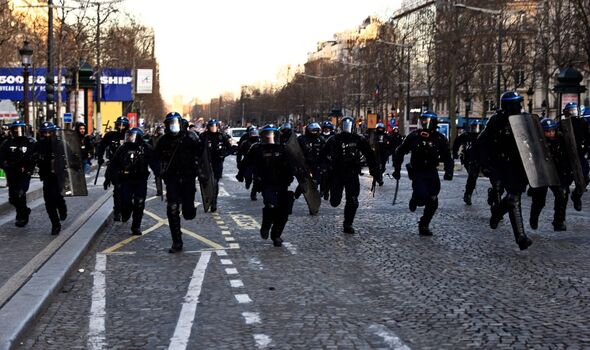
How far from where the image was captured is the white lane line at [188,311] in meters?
6.95

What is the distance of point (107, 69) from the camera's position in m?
65.2

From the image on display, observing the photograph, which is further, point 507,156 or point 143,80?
point 143,80

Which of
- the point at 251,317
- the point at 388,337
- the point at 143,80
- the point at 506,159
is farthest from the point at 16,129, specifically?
the point at 143,80

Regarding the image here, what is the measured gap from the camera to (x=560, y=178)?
14.5 m

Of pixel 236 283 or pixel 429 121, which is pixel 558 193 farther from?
pixel 236 283

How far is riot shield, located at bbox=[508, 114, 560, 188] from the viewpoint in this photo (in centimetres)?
1166

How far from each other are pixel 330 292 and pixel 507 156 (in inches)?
149

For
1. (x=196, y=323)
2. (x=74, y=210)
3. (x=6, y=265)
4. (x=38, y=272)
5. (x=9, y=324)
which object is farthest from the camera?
(x=74, y=210)

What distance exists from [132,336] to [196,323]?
0.60 meters

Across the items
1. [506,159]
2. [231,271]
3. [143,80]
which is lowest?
[231,271]

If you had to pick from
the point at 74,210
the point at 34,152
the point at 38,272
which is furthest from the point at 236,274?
the point at 74,210

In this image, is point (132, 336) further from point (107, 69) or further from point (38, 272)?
point (107, 69)

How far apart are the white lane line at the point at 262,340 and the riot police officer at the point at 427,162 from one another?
6858mm

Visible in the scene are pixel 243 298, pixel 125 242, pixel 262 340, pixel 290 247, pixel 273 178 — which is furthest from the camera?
pixel 125 242
